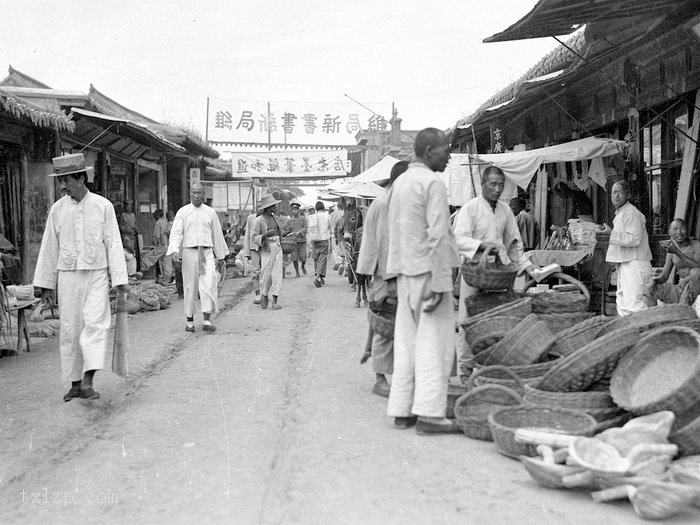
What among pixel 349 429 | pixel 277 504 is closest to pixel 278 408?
pixel 349 429

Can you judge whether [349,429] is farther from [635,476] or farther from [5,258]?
[5,258]

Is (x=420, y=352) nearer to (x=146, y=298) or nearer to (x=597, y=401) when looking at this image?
(x=597, y=401)

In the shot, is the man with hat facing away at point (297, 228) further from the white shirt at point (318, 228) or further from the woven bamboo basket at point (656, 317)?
the woven bamboo basket at point (656, 317)

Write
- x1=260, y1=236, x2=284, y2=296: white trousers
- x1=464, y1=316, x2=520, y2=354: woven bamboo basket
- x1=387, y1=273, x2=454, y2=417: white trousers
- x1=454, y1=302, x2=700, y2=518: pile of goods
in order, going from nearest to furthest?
x1=454, y1=302, x2=700, y2=518: pile of goods < x1=387, y1=273, x2=454, y2=417: white trousers < x1=464, y1=316, x2=520, y2=354: woven bamboo basket < x1=260, y1=236, x2=284, y2=296: white trousers

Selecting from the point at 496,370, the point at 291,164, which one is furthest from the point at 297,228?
the point at 496,370

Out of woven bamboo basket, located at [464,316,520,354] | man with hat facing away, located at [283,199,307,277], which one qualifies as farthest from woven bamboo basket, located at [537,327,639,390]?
man with hat facing away, located at [283,199,307,277]

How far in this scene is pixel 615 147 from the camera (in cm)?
1028

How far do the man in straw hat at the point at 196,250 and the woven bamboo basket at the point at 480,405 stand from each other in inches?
230

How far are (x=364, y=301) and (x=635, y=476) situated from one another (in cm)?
1011

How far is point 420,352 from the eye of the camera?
4.98 m

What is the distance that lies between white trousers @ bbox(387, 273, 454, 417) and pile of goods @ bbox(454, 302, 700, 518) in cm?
24

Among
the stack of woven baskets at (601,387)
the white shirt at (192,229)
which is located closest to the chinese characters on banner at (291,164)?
the white shirt at (192,229)

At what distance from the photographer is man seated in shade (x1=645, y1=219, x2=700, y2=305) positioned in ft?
25.3

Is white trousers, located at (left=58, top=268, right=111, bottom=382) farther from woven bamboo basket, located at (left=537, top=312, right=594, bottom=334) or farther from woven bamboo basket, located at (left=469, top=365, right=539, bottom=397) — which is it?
woven bamboo basket, located at (left=537, top=312, right=594, bottom=334)
